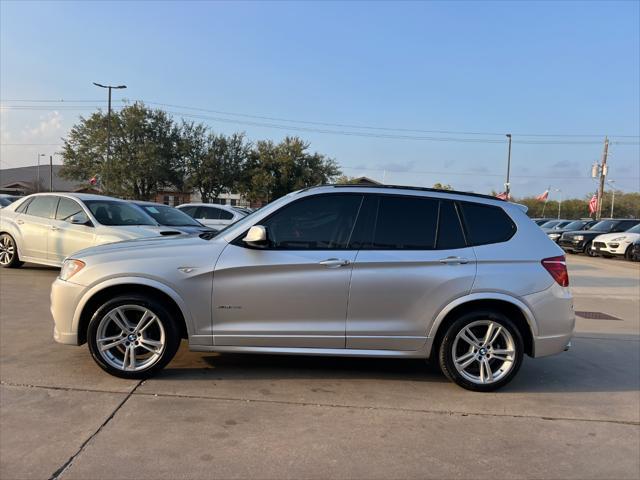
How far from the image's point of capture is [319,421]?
3.71m

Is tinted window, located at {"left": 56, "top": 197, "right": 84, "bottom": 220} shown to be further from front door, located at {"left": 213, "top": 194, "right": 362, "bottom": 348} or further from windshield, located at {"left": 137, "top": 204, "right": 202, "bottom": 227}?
front door, located at {"left": 213, "top": 194, "right": 362, "bottom": 348}

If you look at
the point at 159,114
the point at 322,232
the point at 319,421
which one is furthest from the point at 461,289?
the point at 159,114

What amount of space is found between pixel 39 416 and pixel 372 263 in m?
2.80

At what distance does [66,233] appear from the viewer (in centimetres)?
933

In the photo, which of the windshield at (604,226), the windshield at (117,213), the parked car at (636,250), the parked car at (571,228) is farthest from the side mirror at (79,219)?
the parked car at (571,228)

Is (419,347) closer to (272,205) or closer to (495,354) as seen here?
(495,354)

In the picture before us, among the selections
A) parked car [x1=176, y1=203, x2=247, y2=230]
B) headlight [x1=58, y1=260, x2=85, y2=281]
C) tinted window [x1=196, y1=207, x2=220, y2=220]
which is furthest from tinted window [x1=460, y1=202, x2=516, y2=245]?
tinted window [x1=196, y1=207, x2=220, y2=220]

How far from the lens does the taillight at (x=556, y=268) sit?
4.39 m

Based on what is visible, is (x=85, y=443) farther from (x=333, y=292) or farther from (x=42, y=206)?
(x=42, y=206)

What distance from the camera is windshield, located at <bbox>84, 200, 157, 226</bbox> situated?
370 inches

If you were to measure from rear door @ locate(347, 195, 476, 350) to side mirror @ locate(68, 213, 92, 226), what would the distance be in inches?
267

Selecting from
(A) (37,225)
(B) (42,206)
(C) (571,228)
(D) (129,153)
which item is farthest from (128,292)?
(D) (129,153)

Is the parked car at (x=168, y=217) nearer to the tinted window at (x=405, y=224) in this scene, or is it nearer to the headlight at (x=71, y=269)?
the headlight at (x=71, y=269)

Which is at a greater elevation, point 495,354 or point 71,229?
point 71,229
